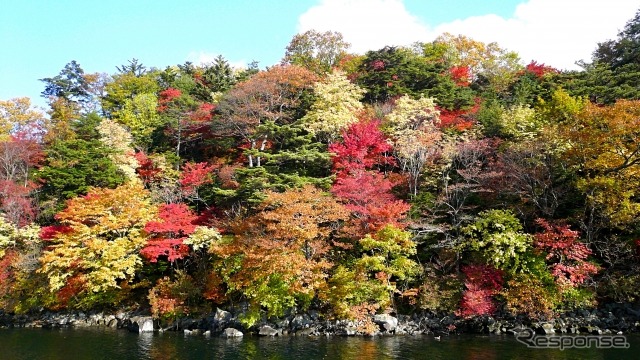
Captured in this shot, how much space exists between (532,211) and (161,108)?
1491 inches

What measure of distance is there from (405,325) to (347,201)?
7434mm

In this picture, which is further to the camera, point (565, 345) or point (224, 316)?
point (224, 316)

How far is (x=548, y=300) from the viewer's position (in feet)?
71.5

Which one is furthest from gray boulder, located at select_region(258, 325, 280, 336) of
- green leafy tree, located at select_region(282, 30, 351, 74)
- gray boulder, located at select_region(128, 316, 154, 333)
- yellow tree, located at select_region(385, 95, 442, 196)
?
green leafy tree, located at select_region(282, 30, 351, 74)

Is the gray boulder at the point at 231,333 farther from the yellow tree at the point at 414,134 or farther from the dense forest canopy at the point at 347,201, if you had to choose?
the yellow tree at the point at 414,134

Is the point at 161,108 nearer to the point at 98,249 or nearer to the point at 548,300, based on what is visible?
the point at 98,249

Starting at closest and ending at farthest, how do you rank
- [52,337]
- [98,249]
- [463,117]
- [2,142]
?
[52,337], [98,249], [463,117], [2,142]

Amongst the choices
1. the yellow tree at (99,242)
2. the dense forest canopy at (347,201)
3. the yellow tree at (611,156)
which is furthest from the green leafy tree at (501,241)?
the yellow tree at (99,242)

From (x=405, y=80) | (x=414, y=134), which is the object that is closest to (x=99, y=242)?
(x=414, y=134)

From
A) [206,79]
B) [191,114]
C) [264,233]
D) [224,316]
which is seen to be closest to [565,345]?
[264,233]

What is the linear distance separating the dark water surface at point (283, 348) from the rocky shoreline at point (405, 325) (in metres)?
1.00

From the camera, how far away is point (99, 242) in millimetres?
26781

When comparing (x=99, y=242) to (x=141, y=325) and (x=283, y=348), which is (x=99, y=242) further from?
(x=283, y=348)

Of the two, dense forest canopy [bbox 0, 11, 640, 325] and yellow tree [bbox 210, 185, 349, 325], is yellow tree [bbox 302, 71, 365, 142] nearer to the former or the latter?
dense forest canopy [bbox 0, 11, 640, 325]
